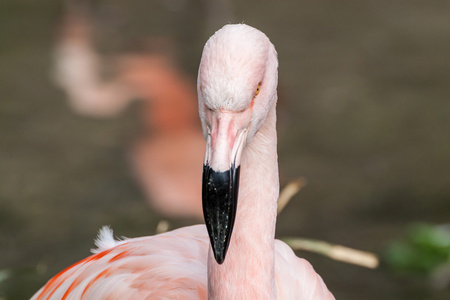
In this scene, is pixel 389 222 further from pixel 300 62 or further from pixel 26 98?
pixel 26 98

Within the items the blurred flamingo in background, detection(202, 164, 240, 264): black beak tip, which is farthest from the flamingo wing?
the blurred flamingo in background

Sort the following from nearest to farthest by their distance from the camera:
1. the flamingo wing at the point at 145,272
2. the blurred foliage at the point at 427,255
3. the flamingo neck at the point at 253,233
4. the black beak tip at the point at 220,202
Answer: the black beak tip at the point at 220,202
the flamingo neck at the point at 253,233
the flamingo wing at the point at 145,272
the blurred foliage at the point at 427,255

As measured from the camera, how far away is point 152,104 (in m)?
4.57

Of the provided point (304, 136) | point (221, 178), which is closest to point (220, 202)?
point (221, 178)

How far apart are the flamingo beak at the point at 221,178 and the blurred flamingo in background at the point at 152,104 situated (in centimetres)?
249

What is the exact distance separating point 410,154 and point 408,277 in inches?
53.5

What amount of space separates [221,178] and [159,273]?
625mm

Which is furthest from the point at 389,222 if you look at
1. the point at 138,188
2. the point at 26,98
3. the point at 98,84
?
the point at 26,98

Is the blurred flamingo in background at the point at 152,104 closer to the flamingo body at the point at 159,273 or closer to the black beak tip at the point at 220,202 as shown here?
the flamingo body at the point at 159,273

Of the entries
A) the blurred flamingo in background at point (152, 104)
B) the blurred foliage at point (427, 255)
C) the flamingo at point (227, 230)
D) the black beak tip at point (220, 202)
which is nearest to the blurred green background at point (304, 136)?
the blurred foliage at point (427, 255)

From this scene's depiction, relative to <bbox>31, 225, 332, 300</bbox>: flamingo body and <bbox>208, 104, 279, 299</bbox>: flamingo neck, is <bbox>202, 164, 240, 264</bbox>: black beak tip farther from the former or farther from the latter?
<bbox>31, 225, 332, 300</bbox>: flamingo body

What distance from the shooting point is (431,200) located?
3.97 meters

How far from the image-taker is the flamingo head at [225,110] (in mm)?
1326

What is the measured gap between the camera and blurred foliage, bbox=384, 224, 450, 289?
3.19 m
